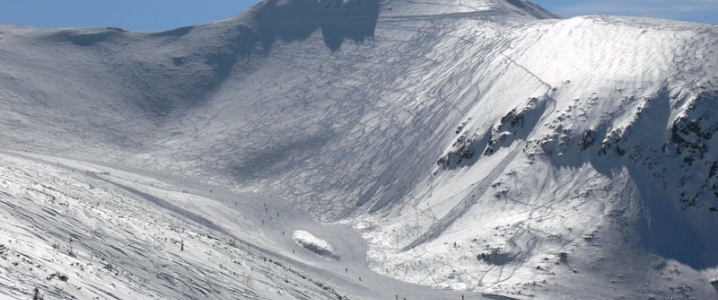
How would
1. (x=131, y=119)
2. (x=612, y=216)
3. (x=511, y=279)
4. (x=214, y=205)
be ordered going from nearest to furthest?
(x=511, y=279) < (x=612, y=216) < (x=214, y=205) < (x=131, y=119)

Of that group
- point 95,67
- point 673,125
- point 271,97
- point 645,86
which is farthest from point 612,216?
point 95,67

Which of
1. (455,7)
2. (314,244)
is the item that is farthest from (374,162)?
(455,7)

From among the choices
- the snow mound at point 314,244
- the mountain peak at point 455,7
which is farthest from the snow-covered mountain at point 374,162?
the mountain peak at point 455,7

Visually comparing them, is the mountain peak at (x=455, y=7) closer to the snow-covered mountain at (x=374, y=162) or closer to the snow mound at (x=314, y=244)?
the snow-covered mountain at (x=374, y=162)

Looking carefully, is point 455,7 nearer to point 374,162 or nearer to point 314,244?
point 374,162

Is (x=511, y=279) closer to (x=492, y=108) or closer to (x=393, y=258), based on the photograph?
(x=393, y=258)
